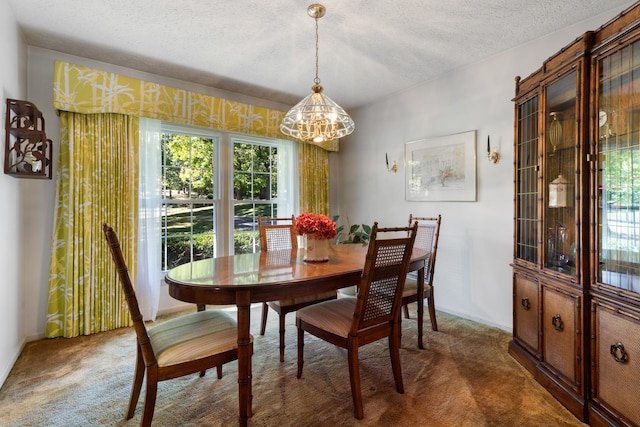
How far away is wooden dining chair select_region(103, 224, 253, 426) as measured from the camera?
145 centimetres

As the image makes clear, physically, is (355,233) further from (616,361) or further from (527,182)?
(616,361)

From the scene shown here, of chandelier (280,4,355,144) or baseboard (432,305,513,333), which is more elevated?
chandelier (280,4,355,144)

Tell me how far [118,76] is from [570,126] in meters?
3.59

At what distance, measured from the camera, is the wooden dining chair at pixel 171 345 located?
145cm

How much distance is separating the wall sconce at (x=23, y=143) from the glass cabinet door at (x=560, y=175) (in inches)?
Result: 139

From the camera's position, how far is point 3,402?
185 cm

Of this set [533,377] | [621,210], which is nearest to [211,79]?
[621,210]

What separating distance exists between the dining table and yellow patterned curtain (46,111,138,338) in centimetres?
144

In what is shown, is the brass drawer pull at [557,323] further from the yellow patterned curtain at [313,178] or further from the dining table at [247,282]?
the yellow patterned curtain at [313,178]

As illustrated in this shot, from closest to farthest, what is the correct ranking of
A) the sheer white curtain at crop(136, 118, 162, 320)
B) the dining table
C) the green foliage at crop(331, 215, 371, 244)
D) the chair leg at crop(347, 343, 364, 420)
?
the dining table → the chair leg at crop(347, 343, 364, 420) → the sheer white curtain at crop(136, 118, 162, 320) → the green foliage at crop(331, 215, 371, 244)

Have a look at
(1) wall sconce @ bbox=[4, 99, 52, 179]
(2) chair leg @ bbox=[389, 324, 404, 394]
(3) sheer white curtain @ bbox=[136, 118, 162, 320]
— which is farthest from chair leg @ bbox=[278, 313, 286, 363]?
(1) wall sconce @ bbox=[4, 99, 52, 179]

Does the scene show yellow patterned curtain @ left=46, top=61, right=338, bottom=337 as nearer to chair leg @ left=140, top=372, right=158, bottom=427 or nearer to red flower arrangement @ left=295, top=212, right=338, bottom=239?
chair leg @ left=140, top=372, right=158, bottom=427

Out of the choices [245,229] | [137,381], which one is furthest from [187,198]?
[137,381]

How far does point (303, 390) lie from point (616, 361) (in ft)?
5.44
